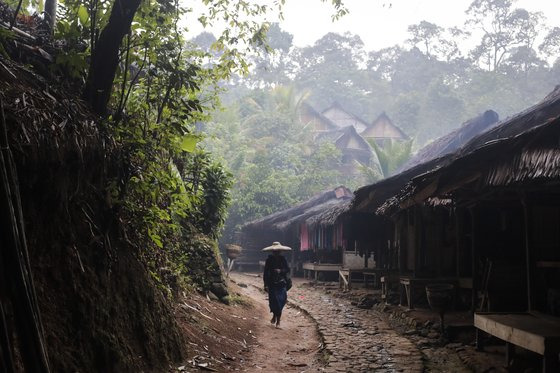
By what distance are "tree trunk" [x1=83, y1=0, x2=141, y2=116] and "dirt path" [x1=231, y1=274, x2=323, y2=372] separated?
12.3 feet

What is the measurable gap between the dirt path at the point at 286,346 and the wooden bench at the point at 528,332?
225 centimetres

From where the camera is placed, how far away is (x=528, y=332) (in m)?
4.83

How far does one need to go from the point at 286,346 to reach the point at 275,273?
75.1 inches

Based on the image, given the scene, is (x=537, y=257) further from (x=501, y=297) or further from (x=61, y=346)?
(x=61, y=346)

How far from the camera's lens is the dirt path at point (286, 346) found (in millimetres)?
6718

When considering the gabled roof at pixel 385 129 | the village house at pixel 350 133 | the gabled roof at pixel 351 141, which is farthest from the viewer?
the gabled roof at pixel 385 129

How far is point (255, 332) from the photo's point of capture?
895 centimetres

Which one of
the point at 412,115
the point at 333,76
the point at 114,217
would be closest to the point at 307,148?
the point at 412,115

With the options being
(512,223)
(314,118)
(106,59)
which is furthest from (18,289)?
(314,118)

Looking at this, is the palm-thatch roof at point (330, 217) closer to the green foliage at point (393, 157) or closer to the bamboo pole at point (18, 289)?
the green foliage at point (393, 157)

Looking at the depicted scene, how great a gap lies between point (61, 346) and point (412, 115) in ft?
148

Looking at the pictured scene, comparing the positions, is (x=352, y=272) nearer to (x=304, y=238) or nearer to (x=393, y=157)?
(x=304, y=238)

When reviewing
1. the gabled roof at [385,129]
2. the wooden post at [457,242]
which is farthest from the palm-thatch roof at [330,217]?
the gabled roof at [385,129]

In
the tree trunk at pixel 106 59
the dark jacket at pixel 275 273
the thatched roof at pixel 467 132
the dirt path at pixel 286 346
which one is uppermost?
the thatched roof at pixel 467 132
